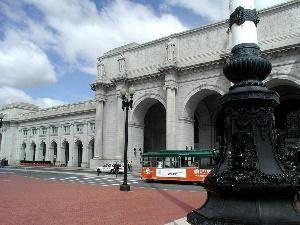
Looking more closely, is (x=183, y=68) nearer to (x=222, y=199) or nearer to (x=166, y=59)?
(x=166, y=59)

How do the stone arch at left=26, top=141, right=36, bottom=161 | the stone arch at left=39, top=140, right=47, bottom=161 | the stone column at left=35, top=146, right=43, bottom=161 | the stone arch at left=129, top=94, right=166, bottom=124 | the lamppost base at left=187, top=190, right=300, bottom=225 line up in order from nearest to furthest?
the lamppost base at left=187, top=190, right=300, bottom=225 < the stone arch at left=129, top=94, right=166, bottom=124 < the stone column at left=35, top=146, right=43, bottom=161 < the stone arch at left=39, top=140, right=47, bottom=161 < the stone arch at left=26, top=141, right=36, bottom=161

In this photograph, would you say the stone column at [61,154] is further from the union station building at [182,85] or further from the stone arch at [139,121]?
the stone arch at [139,121]

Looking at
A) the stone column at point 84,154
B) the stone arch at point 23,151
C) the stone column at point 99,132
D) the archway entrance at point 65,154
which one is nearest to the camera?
the stone column at point 99,132

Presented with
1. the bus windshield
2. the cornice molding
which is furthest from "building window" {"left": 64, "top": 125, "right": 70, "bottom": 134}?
the bus windshield

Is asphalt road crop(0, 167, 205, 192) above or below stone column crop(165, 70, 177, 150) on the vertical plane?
below

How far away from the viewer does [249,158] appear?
536 centimetres

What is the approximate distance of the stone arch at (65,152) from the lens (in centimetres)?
6538

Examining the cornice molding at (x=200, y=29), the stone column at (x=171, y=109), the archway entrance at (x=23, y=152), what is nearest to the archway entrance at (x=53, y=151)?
the archway entrance at (x=23, y=152)

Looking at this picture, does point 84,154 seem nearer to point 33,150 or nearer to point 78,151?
point 78,151

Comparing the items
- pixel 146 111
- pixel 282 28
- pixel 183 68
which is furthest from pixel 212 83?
pixel 146 111

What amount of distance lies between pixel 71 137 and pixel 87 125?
517cm

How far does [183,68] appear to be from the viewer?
38.7 meters

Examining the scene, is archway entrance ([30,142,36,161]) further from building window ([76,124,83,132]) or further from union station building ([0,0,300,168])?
union station building ([0,0,300,168])

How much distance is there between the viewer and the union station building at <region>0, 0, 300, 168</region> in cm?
3325
